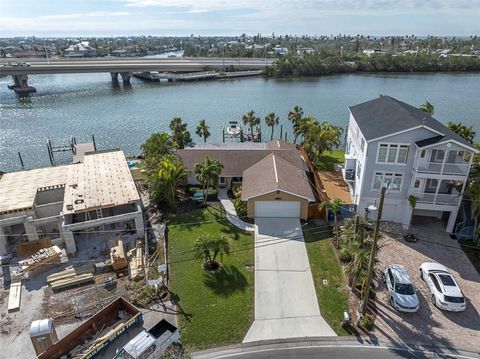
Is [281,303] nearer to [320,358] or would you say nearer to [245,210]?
[320,358]

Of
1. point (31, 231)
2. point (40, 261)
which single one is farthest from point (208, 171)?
point (31, 231)

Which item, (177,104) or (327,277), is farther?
(177,104)

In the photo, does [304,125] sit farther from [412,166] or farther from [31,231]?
[31,231]

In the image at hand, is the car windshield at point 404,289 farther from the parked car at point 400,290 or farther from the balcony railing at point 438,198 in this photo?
the balcony railing at point 438,198

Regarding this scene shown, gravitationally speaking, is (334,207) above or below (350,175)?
below

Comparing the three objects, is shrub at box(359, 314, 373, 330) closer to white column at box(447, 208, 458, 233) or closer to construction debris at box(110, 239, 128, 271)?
white column at box(447, 208, 458, 233)

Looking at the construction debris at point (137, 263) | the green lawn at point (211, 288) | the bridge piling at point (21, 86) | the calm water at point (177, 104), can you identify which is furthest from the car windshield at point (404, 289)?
the bridge piling at point (21, 86)

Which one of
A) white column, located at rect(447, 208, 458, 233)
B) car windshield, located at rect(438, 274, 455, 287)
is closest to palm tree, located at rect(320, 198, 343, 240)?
car windshield, located at rect(438, 274, 455, 287)
